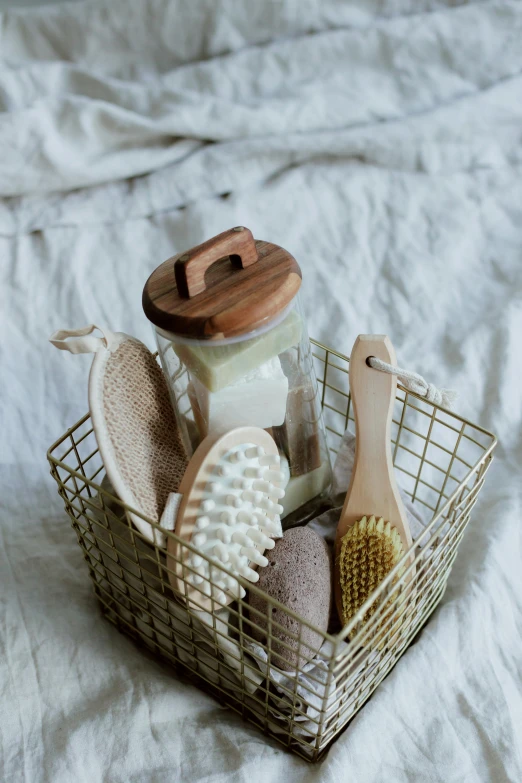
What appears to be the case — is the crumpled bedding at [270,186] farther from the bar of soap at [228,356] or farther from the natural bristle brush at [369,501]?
the bar of soap at [228,356]

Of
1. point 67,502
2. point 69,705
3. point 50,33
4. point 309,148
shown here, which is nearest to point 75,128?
point 50,33

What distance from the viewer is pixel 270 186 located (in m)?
0.87

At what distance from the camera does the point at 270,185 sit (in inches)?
34.4

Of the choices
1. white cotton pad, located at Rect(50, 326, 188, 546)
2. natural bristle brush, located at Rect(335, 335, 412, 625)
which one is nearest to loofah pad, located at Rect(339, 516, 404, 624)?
natural bristle brush, located at Rect(335, 335, 412, 625)

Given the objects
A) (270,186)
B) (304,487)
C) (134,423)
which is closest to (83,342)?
(134,423)

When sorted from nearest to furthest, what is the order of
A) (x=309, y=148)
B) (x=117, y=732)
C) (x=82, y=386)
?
(x=117, y=732) < (x=82, y=386) < (x=309, y=148)

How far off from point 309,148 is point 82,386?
1.20 feet

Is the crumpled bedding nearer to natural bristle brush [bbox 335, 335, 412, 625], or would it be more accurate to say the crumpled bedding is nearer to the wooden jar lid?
natural bristle brush [bbox 335, 335, 412, 625]

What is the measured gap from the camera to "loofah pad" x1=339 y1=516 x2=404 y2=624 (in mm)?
496

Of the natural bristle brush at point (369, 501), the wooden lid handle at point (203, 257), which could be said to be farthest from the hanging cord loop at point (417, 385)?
the wooden lid handle at point (203, 257)

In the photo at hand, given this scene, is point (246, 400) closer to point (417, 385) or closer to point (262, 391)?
point (262, 391)

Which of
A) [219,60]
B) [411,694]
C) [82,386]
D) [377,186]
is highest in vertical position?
[219,60]

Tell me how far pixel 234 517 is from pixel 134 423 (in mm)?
92

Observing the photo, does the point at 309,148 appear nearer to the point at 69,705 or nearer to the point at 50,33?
the point at 50,33
